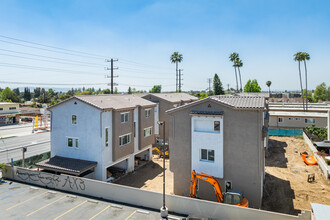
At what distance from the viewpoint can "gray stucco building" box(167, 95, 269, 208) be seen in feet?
70.9

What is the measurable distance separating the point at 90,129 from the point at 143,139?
10403mm

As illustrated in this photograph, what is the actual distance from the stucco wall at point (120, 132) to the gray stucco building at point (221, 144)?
8416mm

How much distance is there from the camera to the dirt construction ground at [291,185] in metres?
23.4

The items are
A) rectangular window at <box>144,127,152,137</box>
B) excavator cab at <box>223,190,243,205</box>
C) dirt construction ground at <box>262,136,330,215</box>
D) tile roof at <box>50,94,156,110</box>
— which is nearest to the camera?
excavator cab at <box>223,190,243,205</box>

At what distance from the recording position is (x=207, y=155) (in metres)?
23.6

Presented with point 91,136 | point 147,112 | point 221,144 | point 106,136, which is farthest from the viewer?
point 147,112

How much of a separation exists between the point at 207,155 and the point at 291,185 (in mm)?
12733

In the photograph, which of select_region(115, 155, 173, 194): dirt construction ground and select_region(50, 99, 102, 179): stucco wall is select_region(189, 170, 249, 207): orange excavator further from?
select_region(50, 99, 102, 179): stucco wall

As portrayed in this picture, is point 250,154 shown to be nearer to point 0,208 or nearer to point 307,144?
point 0,208

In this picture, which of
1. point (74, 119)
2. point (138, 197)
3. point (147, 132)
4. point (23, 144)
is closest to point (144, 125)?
point (147, 132)

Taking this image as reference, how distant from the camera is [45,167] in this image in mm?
27469

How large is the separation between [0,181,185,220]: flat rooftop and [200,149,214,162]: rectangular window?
6454 millimetres

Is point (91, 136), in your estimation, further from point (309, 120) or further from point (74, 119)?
point (309, 120)

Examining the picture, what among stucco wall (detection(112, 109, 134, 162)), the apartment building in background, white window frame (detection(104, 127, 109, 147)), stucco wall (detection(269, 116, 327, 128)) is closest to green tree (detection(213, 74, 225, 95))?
stucco wall (detection(269, 116, 327, 128))
